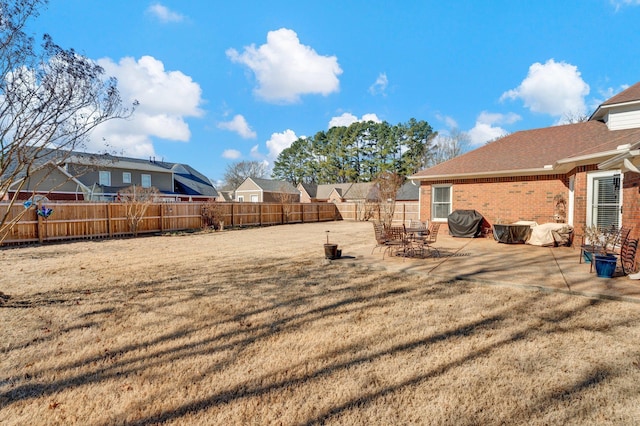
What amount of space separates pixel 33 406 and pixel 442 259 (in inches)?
302

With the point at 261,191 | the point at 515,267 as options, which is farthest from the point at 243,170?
the point at 515,267

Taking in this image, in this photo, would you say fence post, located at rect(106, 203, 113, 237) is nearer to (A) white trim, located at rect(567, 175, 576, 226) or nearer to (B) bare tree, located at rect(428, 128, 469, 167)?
(A) white trim, located at rect(567, 175, 576, 226)

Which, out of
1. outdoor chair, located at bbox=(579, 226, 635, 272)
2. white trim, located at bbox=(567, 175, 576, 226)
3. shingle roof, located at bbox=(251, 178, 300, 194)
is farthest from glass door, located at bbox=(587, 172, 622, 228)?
shingle roof, located at bbox=(251, 178, 300, 194)

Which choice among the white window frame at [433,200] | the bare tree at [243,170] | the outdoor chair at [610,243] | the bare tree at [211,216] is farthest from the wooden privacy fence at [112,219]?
the bare tree at [243,170]

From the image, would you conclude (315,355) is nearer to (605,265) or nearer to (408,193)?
(605,265)

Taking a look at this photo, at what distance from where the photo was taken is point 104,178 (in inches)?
1078

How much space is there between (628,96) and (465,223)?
641cm

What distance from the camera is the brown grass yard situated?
2.41m

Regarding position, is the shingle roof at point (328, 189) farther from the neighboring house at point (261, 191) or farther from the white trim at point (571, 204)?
the white trim at point (571, 204)

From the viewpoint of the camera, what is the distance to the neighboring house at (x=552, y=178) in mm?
8062

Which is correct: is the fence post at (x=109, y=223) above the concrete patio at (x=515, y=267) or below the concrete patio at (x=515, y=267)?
above

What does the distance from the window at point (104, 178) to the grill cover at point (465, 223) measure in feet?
93.3

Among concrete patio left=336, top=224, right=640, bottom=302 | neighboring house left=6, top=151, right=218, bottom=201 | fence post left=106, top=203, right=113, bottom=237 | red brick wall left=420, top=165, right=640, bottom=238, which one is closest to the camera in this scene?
concrete patio left=336, top=224, right=640, bottom=302

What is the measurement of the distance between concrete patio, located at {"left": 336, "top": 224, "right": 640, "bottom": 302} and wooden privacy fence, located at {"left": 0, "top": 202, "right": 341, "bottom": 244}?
10.5 meters
